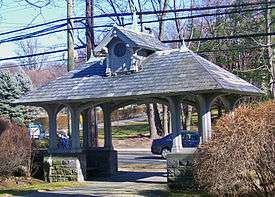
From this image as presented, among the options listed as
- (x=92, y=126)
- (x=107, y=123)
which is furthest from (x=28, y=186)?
(x=92, y=126)

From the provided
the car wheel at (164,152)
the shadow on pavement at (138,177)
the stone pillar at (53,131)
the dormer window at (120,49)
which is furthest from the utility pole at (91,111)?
the car wheel at (164,152)

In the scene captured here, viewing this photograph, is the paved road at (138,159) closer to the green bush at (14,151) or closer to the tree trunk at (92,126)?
the tree trunk at (92,126)

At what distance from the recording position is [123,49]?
19844 millimetres

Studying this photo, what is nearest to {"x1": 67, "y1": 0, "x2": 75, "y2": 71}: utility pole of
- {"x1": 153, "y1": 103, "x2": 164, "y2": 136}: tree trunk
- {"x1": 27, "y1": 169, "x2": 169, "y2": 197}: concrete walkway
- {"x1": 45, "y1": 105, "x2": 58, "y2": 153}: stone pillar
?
{"x1": 45, "y1": 105, "x2": 58, "y2": 153}: stone pillar

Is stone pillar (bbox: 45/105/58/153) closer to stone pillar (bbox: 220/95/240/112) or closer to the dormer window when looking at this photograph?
the dormer window

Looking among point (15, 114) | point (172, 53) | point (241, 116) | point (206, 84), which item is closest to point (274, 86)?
point (15, 114)

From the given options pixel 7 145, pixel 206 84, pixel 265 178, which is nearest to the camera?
pixel 265 178

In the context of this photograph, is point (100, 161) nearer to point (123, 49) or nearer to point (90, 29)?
point (123, 49)

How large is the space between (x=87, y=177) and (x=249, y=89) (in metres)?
7.45

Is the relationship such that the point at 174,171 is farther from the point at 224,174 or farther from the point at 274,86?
the point at 274,86

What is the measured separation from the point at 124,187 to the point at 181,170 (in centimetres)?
214

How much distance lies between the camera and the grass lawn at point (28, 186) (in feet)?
60.3

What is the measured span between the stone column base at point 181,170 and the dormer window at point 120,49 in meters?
4.39

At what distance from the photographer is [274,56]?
43.3 meters
